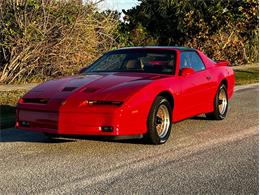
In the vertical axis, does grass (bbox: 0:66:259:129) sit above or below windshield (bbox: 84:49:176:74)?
below

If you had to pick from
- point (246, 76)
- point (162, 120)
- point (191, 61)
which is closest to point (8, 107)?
point (191, 61)

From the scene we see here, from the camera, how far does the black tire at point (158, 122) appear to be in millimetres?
7035

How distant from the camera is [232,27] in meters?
26.4

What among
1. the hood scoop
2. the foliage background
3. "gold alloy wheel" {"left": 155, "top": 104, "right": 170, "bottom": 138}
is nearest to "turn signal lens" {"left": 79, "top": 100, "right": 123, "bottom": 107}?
the hood scoop

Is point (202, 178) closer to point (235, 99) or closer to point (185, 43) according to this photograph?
point (235, 99)

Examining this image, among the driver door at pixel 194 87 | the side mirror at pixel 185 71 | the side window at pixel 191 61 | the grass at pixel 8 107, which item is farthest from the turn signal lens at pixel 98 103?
the grass at pixel 8 107

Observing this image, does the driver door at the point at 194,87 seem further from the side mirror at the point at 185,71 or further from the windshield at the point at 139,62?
the windshield at the point at 139,62

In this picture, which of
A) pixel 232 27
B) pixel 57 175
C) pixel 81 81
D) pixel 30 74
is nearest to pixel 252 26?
pixel 232 27

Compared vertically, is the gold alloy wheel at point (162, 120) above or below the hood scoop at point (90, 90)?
below

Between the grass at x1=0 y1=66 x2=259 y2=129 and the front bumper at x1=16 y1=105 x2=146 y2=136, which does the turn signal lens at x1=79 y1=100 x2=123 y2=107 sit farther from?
the grass at x1=0 y1=66 x2=259 y2=129

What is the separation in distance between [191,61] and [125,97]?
2.41 metres

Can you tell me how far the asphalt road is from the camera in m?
5.24

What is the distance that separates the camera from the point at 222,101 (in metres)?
9.67

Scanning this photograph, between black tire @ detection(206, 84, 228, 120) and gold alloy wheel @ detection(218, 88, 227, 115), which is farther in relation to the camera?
gold alloy wheel @ detection(218, 88, 227, 115)
